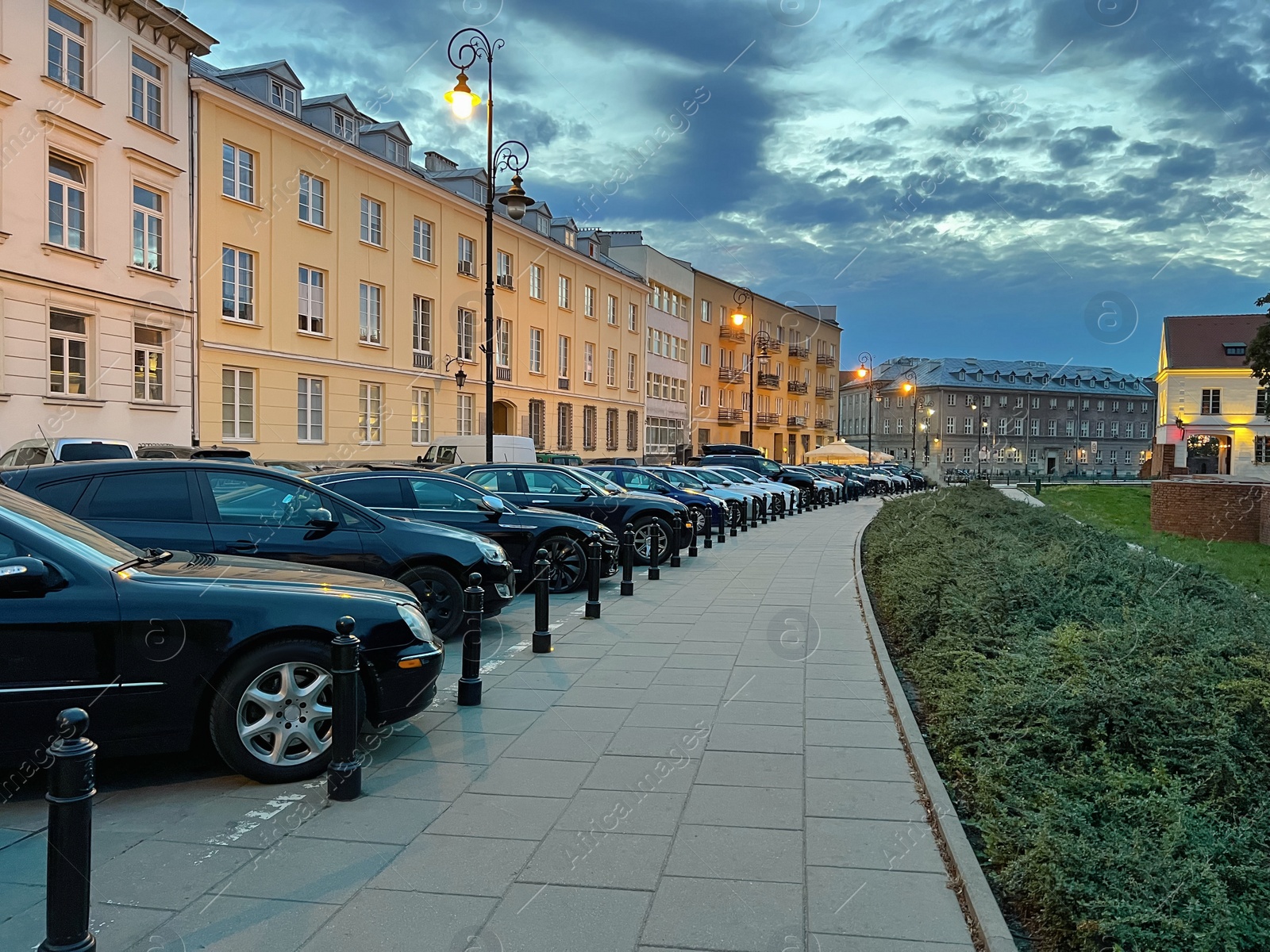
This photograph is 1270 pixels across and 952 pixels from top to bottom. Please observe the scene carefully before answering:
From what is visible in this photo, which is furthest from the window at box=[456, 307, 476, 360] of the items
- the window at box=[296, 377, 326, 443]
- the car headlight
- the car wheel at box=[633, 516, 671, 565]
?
the car headlight

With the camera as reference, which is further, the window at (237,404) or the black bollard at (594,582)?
the window at (237,404)

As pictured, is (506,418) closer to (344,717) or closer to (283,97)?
(283,97)

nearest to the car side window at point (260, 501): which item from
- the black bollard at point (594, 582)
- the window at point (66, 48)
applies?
the black bollard at point (594, 582)

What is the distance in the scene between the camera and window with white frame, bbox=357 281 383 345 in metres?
28.9

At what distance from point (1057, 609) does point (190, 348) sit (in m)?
21.8

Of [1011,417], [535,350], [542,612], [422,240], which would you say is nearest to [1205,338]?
[1011,417]

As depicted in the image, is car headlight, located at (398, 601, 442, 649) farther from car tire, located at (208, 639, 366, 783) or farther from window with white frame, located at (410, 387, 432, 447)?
window with white frame, located at (410, 387, 432, 447)

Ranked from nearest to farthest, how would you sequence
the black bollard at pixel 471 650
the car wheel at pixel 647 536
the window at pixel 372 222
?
the black bollard at pixel 471 650 < the car wheel at pixel 647 536 < the window at pixel 372 222

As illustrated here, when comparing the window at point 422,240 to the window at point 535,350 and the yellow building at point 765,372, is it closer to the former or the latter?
the window at point 535,350

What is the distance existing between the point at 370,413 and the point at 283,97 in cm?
949

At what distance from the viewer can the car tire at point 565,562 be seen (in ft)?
38.7

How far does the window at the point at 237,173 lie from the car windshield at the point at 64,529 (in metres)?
21.7

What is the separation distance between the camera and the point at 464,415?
34125mm

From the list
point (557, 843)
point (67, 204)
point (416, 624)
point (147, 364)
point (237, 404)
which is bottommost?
point (557, 843)
